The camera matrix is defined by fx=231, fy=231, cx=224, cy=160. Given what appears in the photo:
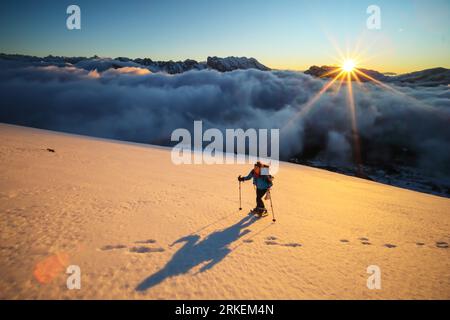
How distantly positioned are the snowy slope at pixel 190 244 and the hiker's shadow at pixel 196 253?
3 cm

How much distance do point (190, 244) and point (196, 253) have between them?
0.53 meters

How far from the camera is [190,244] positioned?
691cm

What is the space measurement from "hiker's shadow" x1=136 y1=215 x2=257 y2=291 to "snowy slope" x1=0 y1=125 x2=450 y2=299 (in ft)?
0.10

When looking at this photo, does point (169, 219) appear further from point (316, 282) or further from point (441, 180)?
point (441, 180)

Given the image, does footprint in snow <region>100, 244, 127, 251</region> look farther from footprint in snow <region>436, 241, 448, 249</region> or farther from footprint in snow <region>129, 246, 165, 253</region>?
footprint in snow <region>436, 241, 448, 249</region>

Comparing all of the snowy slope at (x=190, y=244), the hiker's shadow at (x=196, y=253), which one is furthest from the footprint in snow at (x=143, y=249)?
the hiker's shadow at (x=196, y=253)

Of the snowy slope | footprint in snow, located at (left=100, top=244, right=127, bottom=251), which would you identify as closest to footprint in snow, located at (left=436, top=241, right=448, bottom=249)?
the snowy slope

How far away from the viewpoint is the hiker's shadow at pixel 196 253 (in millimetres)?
5281

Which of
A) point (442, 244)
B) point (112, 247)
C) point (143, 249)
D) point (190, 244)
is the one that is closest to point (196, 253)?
point (190, 244)

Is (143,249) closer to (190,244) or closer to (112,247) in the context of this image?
(112,247)
